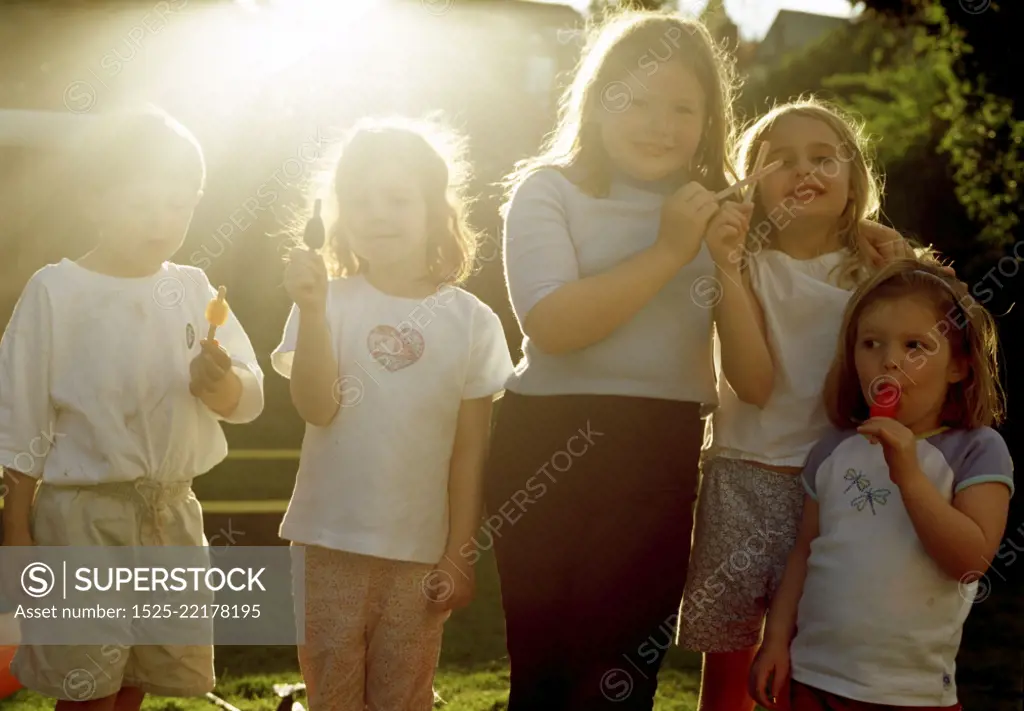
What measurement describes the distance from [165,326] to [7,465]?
16.6 inches

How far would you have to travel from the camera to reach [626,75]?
2172mm

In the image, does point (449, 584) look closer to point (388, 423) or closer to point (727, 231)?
point (388, 423)

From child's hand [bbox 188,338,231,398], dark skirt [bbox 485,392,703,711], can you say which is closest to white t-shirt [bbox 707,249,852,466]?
dark skirt [bbox 485,392,703,711]

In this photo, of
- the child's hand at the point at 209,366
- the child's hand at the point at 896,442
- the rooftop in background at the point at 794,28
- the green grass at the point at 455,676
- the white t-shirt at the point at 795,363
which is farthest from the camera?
the rooftop in background at the point at 794,28

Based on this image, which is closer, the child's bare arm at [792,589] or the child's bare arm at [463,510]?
the child's bare arm at [792,589]

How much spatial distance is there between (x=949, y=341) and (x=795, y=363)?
1.02 feet

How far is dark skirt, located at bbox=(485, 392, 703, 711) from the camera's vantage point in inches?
80.0

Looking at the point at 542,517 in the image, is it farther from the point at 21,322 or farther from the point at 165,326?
the point at 21,322

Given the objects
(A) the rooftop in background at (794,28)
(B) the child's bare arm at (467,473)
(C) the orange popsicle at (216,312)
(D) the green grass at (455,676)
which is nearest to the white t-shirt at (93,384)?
(C) the orange popsicle at (216,312)

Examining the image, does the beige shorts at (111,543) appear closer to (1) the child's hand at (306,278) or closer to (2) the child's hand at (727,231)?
(1) the child's hand at (306,278)

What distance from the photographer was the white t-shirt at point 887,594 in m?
2.04

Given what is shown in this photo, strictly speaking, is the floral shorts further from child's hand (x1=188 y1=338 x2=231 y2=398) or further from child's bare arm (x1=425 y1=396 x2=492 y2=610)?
child's hand (x1=188 y1=338 x2=231 y2=398)

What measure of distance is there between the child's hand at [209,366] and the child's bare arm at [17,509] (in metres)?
0.38

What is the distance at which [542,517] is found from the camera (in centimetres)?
210
